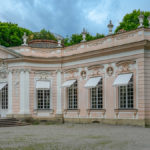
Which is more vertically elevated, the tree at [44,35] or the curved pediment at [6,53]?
the tree at [44,35]

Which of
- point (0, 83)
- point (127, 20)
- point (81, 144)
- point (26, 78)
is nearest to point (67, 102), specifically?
point (26, 78)

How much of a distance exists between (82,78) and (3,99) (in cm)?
649

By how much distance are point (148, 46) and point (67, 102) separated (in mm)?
7673

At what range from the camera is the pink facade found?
1800 centimetres

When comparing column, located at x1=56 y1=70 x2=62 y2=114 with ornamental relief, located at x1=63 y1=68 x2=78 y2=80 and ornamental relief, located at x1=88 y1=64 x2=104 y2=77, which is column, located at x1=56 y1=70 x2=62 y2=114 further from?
ornamental relief, located at x1=88 y1=64 x2=104 y2=77

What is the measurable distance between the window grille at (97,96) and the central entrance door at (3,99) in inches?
266

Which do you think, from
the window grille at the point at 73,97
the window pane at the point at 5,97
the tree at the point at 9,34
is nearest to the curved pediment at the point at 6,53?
the window pane at the point at 5,97

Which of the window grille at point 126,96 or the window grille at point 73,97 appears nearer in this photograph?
the window grille at point 126,96

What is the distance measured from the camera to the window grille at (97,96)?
20.3m

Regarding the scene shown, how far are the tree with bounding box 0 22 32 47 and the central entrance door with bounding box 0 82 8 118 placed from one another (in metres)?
15.6

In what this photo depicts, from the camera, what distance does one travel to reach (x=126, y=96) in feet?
61.1

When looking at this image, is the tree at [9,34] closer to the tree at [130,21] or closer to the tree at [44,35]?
the tree at [44,35]

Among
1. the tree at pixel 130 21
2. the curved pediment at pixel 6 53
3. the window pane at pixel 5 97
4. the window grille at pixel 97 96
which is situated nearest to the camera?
the window grille at pixel 97 96

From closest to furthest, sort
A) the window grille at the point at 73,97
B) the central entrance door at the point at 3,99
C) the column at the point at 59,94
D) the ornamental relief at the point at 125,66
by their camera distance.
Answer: the ornamental relief at the point at 125,66 → the window grille at the point at 73,97 → the column at the point at 59,94 → the central entrance door at the point at 3,99
